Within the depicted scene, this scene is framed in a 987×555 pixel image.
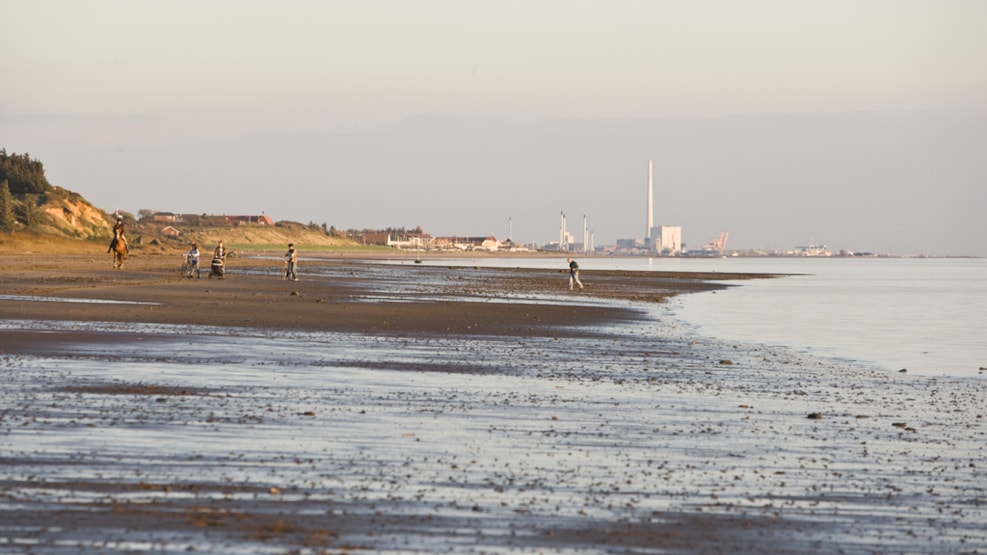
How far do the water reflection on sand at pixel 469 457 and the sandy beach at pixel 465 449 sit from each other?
1.4 inches

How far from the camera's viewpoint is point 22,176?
374 feet

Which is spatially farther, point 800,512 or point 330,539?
point 800,512

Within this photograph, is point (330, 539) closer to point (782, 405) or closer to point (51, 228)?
point (782, 405)

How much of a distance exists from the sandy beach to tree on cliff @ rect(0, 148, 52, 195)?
96.4 m

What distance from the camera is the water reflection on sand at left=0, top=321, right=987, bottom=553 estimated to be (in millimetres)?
8133

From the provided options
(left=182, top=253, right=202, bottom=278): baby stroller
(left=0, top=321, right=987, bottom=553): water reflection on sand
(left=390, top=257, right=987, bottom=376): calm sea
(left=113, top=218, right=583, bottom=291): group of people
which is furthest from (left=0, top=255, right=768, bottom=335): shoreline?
(left=0, top=321, right=987, bottom=553): water reflection on sand

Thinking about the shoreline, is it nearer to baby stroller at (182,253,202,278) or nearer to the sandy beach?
baby stroller at (182,253,202,278)

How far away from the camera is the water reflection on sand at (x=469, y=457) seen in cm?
813

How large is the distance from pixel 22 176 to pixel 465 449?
112222mm

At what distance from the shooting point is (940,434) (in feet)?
45.1

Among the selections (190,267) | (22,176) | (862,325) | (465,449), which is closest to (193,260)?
(190,267)

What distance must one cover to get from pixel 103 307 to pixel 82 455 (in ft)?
71.0

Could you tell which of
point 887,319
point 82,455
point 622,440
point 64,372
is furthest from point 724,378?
point 887,319

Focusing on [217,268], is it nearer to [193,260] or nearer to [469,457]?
[193,260]
